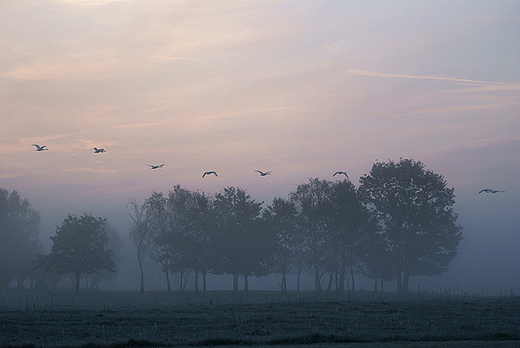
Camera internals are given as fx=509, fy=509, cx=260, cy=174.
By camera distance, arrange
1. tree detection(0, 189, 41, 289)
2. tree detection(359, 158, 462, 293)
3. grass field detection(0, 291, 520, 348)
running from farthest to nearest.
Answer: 1. tree detection(0, 189, 41, 289)
2. tree detection(359, 158, 462, 293)
3. grass field detection(0, 291, 520, 348)

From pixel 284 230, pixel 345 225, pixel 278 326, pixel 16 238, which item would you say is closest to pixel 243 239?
pixel 284 230

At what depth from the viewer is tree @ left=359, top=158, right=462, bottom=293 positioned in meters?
81.2

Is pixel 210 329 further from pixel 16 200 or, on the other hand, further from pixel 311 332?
pixel 16 200

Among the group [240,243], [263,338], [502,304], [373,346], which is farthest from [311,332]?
[240,243]

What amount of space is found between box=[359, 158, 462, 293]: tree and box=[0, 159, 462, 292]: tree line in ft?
0.52

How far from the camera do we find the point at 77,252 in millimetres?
87375

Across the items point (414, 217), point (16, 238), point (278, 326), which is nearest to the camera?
point (278, 326)

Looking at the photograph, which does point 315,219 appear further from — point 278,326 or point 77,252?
point 278,326

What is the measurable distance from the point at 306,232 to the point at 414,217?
60.1 ft

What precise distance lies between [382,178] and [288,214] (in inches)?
674

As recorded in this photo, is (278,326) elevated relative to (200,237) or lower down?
lower down

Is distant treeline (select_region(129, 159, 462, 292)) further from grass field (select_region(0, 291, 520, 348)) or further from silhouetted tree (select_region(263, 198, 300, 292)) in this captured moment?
grass field (select_region(0, 291, 520, 348))

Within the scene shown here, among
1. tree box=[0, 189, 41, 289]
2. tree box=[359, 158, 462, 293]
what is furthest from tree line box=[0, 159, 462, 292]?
tree box=[0, 189, 41, 289]

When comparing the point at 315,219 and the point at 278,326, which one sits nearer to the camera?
the point at 278,326
